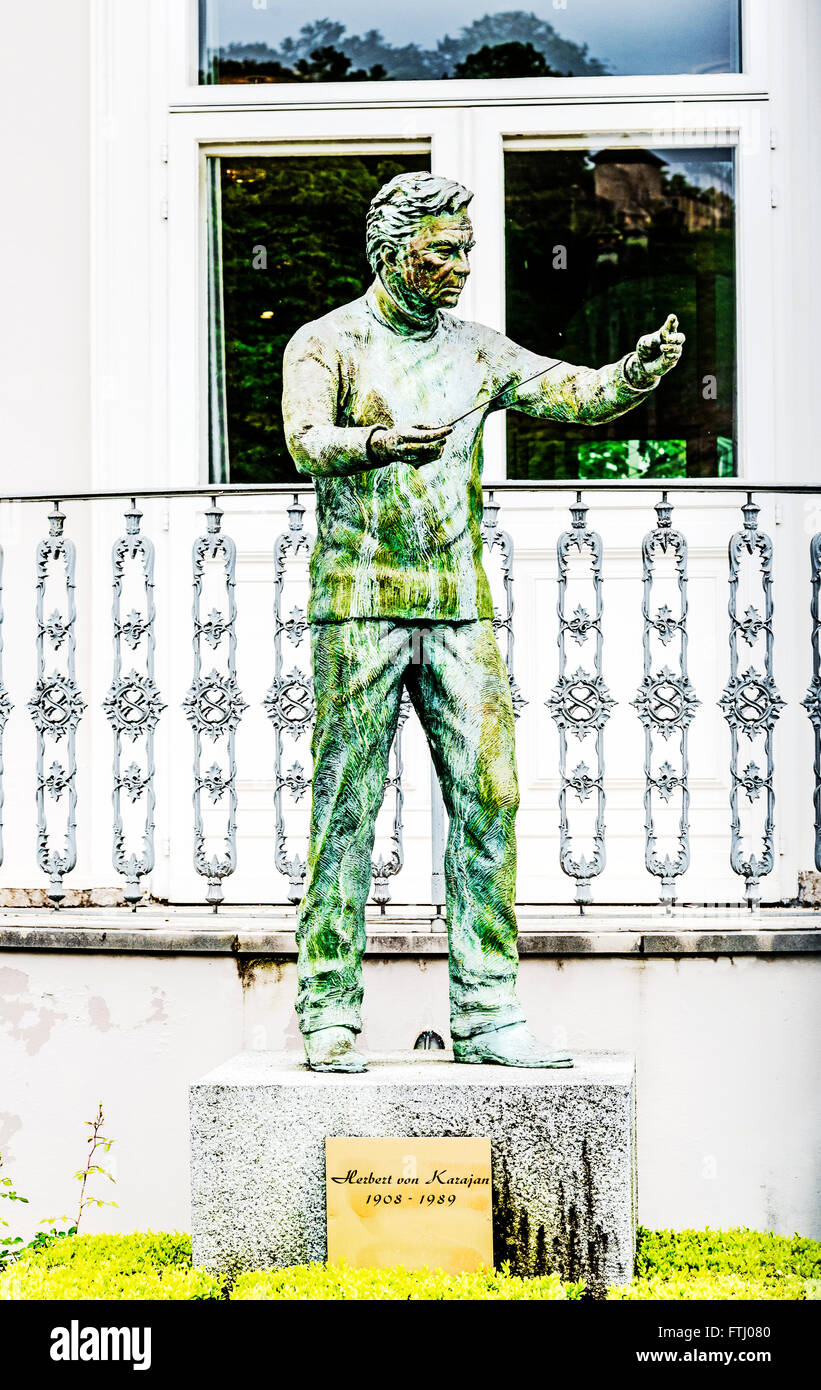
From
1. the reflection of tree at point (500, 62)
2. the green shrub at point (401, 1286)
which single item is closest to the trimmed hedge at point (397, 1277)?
the green shrub at point (401, 1286)

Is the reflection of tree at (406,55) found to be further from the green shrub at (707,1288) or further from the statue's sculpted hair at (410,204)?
the green shrub at (707,1288)

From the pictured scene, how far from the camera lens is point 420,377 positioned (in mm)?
4043

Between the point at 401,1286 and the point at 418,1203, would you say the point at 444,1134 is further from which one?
the point at 401,1286

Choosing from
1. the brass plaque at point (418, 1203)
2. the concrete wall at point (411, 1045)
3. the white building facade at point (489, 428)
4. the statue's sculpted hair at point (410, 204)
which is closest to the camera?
the brass plaque at point (418, 1203)

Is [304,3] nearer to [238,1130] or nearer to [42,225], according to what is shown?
[42,225]

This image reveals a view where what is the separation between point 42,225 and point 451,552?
12.1ft

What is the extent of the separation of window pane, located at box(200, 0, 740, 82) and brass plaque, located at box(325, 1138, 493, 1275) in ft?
15.1

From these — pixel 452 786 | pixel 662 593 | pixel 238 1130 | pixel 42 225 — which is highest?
pixel 42 225

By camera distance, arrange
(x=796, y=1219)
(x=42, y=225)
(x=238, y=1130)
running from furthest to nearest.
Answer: (x=42, y=225) < (x=796, y=1219) < (x=238, y=1130)

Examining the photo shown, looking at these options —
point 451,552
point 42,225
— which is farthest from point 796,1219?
point 42,225

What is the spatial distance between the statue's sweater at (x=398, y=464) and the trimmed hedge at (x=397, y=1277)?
1.37 meters

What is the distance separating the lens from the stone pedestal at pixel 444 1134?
3.85 meters

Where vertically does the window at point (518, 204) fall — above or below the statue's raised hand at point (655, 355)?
above

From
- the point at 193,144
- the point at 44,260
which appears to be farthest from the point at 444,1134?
the point at 193,144
